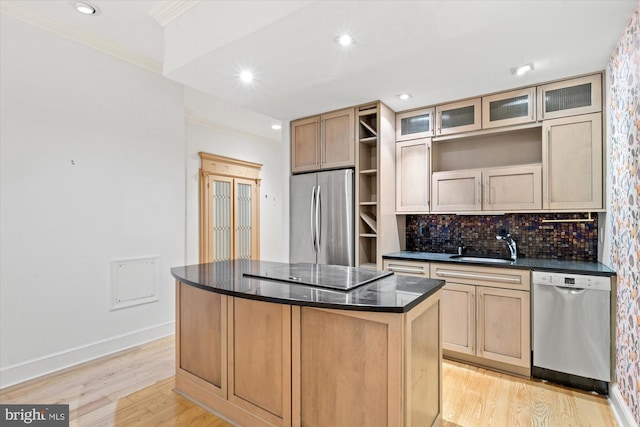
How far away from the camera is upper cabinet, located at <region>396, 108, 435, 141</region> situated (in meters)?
3.54

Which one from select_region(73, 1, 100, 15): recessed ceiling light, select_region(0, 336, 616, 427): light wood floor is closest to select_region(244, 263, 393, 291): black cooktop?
select_region(0, 336, 616, 427): light wood floor

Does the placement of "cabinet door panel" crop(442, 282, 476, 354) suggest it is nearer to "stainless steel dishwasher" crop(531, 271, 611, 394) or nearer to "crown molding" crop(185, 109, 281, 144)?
"stainless steel dishwasher" crop(531, 271, 611, 394)

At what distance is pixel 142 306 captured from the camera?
3.57m

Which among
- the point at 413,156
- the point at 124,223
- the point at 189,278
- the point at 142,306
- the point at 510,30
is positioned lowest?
the point at 142,306

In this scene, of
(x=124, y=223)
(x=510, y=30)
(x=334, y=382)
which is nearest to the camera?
(x=334, y=382)

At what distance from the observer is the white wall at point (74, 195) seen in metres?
2.68

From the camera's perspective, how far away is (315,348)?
5.68ft

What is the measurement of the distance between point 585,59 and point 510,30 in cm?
89

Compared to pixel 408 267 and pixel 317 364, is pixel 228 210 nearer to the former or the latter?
pixel 408 267

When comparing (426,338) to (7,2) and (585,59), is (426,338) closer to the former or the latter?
(585,59)

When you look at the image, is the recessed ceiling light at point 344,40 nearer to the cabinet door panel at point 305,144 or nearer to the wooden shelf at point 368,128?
the wooden shelf at point 368,128

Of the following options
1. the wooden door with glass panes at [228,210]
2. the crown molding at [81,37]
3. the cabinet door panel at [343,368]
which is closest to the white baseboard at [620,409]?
the cabinet door panel at [343,368]

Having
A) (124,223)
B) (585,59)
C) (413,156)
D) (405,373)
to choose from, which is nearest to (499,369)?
(405,373)

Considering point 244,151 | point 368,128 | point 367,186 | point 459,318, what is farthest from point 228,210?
point 459,318
